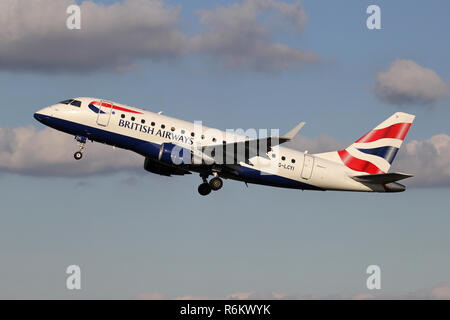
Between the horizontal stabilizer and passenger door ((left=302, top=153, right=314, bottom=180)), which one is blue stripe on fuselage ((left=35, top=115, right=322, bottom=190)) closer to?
passenger door ((left=302, top=153, right=314, bottom=180))

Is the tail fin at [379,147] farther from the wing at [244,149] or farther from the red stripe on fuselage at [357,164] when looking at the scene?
the wing at [244,149]

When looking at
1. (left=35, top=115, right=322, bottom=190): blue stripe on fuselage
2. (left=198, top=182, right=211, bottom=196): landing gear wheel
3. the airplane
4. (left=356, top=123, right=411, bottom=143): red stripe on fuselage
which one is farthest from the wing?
(left=356, top=123, right=411, bottom=143): red stripe on fuselage

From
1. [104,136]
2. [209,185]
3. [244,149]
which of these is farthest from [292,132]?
[104,136]

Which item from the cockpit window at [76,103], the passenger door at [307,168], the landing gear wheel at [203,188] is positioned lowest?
the landing gear wheel at [203,188]

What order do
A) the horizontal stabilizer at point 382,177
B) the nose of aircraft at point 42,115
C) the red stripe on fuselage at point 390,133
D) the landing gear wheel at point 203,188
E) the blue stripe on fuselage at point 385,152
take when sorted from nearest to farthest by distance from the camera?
the nose of aircraft at point 42,115 < the horizontal stabilizer at point 382,177 < the landing gear wheel at point 203,188 < the blue stripe on fuselage at point 385,152 < the red stripe on fuselage at point 390,133

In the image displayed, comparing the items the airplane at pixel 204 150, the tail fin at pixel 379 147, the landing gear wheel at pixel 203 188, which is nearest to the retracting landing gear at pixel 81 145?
the airplane at pixel 204 150

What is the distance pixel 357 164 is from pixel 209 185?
11.4m

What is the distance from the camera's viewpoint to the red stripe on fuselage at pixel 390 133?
5247cm

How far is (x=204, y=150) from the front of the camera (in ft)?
150

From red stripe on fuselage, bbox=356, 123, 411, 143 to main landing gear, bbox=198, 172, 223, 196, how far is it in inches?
484

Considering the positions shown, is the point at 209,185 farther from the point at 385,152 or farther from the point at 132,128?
the point at 385,152

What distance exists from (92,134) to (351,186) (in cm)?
1904
